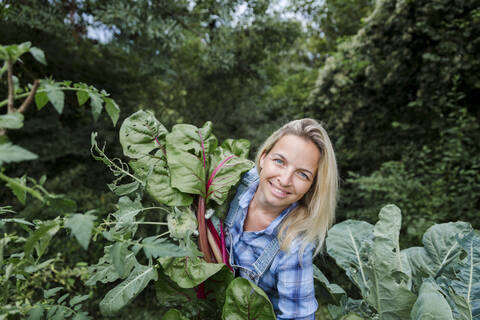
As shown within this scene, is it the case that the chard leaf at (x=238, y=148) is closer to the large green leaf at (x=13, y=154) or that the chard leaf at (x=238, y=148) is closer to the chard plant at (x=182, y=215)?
the chard plant at (x=182, y=215)

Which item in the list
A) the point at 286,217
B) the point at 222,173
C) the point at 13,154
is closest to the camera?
the point at 13,154

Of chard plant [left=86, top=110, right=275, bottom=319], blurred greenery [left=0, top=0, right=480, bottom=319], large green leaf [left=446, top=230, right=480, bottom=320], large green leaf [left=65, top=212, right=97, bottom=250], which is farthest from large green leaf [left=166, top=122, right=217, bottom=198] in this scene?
blurred greenery [left=0, top=0, right=480, bottom=319]

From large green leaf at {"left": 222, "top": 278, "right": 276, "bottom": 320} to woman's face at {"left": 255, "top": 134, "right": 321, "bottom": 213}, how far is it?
389 mm

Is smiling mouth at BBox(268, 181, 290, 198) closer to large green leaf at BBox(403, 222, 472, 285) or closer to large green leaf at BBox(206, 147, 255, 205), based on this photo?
large green leaf at BBox(206, 147, 255, 205)

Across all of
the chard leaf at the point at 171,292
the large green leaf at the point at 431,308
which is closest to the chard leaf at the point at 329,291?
the large green leaf at the point at 431,308

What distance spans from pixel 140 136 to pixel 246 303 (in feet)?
2.24

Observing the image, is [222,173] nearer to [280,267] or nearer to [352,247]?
[280,267]

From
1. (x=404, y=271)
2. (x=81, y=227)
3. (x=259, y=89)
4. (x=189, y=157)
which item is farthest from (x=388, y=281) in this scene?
(x=259, y=89)

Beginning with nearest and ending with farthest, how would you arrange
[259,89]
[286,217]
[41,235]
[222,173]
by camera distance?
1. [41,235]
2. [222,173]
3. [286,217]
4. [259,89]

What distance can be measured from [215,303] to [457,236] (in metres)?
0.99

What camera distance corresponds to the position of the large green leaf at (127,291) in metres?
0.83

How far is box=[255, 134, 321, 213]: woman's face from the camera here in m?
1.11

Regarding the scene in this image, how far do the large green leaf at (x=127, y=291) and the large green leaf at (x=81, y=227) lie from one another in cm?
42

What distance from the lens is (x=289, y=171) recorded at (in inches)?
43.1
